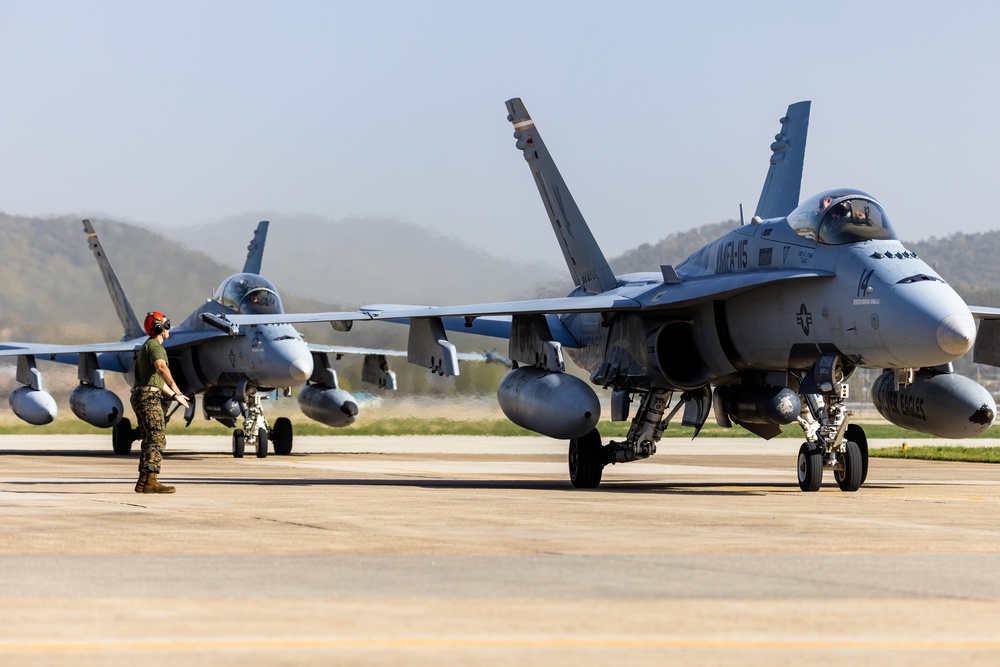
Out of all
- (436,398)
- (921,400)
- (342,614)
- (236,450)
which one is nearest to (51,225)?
(436,398)

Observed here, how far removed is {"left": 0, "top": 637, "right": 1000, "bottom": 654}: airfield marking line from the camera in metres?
5.46

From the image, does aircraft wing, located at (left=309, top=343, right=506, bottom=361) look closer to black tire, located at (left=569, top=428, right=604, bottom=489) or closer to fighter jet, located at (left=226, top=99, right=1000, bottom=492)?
fighter jet, located at (left=226, top=99, right=1000, bottom=492)

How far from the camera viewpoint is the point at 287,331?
2658 centimetres

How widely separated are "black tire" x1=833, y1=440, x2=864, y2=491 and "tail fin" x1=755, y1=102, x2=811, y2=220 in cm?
565

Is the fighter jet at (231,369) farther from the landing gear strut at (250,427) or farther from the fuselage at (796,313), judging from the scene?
the fuselage at (796,313)

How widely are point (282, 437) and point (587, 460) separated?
1263 cm

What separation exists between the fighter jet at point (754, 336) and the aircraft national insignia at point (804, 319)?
0.02 metres

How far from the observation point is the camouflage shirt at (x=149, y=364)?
1509 centimetres

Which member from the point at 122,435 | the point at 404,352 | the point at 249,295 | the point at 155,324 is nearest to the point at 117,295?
the point at 122,435

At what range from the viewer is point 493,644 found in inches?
218

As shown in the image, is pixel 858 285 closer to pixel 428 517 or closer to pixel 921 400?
pixel 921 400

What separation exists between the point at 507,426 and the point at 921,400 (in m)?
21.9

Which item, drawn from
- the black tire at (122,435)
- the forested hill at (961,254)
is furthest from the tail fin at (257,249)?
the forested hill at (961,254)

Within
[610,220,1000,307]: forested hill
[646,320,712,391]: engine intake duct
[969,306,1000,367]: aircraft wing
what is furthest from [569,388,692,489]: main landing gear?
[610,220,1000,307]: forested hill
